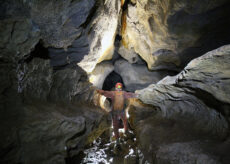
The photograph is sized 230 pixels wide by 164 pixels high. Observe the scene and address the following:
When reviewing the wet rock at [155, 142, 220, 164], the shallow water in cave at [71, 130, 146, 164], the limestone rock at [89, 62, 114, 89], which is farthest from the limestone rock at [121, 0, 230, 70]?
the shallow water in cave at [71, 130, 146, 164]

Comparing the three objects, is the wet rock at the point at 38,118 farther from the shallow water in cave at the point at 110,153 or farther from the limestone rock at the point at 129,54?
the limestone rock at the point at 129,54

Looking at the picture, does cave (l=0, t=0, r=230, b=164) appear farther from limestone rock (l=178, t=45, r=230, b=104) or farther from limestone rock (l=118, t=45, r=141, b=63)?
limestone rock (l=118, t=45, r=141, b=63)

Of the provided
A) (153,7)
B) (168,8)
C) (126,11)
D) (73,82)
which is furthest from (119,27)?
(73,82)

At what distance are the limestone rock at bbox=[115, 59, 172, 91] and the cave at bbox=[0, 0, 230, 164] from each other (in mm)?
2473

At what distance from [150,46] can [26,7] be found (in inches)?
192

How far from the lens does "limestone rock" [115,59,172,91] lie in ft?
28.5

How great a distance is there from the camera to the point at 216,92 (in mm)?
3037

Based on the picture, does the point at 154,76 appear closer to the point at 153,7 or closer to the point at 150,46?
the point at 150,46

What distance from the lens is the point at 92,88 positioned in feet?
19.2

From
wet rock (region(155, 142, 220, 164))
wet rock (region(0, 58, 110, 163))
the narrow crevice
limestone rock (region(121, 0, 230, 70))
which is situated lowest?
wet rock (region(155, 142, 220, 164))

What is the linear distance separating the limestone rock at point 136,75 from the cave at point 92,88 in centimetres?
247

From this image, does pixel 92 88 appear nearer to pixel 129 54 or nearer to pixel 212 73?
pixel 129 54

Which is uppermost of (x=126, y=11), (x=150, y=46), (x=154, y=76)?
(x=126, y=11)

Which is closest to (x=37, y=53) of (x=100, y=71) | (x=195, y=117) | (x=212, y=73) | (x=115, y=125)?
(x=115, y=125)
